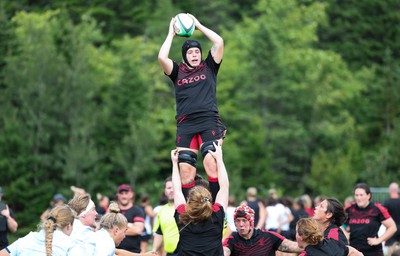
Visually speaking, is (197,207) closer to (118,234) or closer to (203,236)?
(203,236)

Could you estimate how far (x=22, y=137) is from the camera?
141 ft

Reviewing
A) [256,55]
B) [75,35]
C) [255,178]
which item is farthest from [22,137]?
[256,55]

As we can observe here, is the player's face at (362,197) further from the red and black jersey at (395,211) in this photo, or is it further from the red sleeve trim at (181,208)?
the red sleeve trim at (181,208)

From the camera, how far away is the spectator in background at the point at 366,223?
13.6 m

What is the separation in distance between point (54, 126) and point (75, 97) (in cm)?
189

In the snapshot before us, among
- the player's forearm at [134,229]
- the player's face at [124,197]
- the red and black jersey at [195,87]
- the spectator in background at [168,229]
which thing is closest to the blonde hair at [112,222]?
the red and black jersey at [195,87]

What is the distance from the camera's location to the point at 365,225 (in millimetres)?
13672

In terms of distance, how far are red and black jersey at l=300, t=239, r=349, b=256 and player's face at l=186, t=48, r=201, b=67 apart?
2.60 metres

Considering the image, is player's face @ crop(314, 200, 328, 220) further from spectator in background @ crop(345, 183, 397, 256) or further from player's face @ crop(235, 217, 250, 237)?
spectator in background @ crop(345, 183, 397, 256)

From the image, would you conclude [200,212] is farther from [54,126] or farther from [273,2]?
[273,2]

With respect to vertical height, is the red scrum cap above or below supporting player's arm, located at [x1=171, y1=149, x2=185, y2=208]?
below

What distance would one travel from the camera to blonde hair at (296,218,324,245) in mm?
9477

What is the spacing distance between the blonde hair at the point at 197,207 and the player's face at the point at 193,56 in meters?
2.08

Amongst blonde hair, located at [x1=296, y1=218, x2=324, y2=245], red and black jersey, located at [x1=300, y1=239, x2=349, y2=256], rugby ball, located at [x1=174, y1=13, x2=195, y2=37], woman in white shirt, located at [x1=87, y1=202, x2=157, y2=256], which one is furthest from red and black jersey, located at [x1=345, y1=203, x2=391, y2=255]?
woman in white shirt, located at [x1=87, y1=202, x2=157, y2=256]
